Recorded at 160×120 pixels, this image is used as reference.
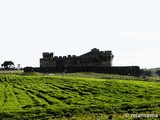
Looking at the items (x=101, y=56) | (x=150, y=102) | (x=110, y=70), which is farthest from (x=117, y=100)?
(x=101, y=56)

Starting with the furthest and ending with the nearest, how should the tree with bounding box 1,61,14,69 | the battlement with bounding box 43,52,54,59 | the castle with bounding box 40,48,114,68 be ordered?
the tree with bounding box 1,61,14,69 < the battlement with bounding box 43,52,54,59 < the castle with bounding box 40,48,114,68

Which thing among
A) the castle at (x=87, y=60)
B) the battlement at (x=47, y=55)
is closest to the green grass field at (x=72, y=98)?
the castle at (x=87, y=60)

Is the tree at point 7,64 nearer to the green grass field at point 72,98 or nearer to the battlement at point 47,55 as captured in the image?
the battlement at point 47,55

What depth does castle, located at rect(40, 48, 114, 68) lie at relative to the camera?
153250 millimetres

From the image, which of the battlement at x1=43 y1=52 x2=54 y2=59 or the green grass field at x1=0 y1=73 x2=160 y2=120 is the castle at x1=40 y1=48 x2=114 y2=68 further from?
the green grass field at x1=0 y1=73 x2=160 y2=120

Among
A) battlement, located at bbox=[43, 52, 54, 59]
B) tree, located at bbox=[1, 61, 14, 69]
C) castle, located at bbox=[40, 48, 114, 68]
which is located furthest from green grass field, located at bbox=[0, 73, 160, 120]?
tree, located at bbox=[1, 61, 14, 69]

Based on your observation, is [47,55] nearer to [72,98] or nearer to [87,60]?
[87,60]

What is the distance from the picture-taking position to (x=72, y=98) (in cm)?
6569

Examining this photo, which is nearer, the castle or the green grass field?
the green grass field

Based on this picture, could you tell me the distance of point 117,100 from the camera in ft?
206

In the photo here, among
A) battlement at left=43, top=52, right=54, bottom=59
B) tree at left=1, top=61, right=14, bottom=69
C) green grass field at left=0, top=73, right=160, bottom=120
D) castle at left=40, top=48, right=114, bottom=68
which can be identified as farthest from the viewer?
tree at left=1, top=61, right=14, bottom=69

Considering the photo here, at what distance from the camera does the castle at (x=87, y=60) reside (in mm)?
153250

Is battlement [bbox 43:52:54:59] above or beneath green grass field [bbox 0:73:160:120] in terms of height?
above

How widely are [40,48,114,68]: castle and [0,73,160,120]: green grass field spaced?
6085 centimetres
